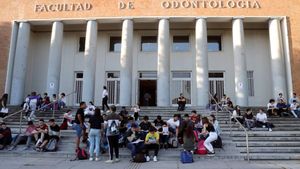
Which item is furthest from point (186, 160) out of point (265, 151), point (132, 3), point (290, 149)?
point (132, 3)

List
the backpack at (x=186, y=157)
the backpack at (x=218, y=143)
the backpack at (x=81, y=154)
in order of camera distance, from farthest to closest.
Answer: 1. the backpack at (x=218, y=143)
2. the backpack at (x=81, y=154)
3. the backpack at (x=186, y=157)

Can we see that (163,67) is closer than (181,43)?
Yes

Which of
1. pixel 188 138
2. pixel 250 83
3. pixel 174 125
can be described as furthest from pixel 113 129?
pixel 250 83

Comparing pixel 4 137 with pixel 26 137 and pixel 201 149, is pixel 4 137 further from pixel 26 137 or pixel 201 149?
pixel 201 149

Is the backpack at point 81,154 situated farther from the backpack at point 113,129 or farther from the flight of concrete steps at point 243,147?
the backpack at point 113,129

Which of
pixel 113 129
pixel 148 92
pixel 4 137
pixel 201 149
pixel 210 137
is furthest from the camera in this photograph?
pixel 148 92

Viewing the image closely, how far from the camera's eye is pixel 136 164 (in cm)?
920

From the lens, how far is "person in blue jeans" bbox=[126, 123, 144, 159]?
9844 mm

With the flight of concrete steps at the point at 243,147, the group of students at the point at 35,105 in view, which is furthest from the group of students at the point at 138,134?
the group of students at the point at 35,105

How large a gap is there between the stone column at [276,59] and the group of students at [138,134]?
9.95 m

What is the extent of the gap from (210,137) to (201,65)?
10125 mm

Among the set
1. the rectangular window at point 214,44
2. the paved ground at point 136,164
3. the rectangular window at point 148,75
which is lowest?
the paved ground at point 136,164

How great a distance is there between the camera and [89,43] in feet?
69.0

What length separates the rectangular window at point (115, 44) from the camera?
77.4ft
